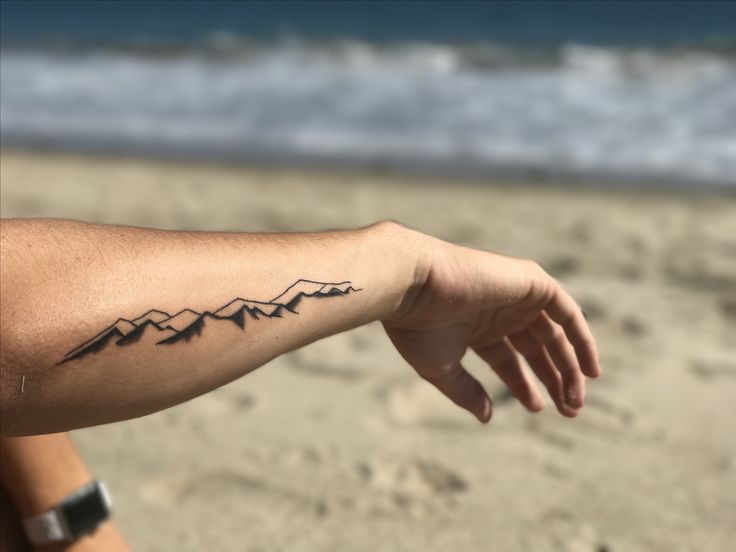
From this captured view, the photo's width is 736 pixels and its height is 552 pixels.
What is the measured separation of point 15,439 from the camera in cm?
157

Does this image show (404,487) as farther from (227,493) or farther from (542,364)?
(542,364)

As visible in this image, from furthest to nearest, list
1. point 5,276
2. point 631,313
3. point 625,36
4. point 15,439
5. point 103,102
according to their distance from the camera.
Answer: point 625,36, point 103,102, point 631,313, point 15,439, point 5,276

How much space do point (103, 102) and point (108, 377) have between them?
6136 mm

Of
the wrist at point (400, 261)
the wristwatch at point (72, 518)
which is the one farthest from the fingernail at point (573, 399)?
the wristwatch at point (72, 518)

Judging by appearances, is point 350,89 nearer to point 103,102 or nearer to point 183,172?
point 103,102

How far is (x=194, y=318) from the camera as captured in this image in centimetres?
115

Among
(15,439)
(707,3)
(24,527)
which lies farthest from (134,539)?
(707,3)

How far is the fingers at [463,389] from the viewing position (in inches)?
61.3

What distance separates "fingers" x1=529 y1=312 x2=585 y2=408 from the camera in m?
1.59

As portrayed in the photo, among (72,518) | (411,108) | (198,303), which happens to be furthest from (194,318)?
(411,108)

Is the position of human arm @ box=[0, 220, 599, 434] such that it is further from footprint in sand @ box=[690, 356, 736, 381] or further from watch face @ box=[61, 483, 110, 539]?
footprint in sand @ box=[690, 356, 736, 381]

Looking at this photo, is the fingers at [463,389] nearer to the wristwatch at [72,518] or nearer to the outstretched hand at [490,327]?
the outstretched hand at [490,327]

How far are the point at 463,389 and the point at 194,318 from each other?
1.88 feet

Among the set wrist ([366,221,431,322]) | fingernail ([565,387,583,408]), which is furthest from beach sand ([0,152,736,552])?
wrist ([366,221,431,322])
